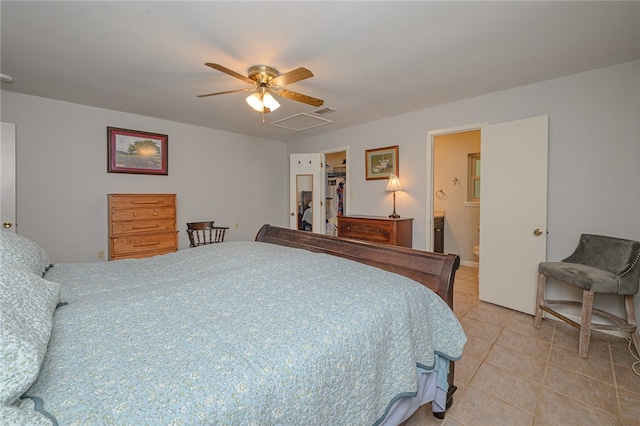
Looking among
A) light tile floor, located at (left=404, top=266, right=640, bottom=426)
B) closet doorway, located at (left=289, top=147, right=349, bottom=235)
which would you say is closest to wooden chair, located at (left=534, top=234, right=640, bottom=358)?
light tile floor, located at (left=404, top=266, right=640, bottom=426)

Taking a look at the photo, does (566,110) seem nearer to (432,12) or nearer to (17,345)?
(432,12)

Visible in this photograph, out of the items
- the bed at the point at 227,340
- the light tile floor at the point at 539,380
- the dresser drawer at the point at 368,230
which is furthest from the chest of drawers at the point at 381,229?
the bed at the point at 227,340

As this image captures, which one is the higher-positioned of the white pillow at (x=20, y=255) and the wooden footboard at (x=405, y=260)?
the white pillow at (x=20, y=255)

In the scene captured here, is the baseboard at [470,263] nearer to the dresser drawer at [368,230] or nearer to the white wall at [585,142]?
the white wall at [585,142]

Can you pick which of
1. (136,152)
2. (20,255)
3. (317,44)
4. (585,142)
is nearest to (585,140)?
(585,142)

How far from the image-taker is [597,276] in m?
2.18

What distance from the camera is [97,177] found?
3691 mm

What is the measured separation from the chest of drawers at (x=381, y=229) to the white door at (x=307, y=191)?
0.80 metres

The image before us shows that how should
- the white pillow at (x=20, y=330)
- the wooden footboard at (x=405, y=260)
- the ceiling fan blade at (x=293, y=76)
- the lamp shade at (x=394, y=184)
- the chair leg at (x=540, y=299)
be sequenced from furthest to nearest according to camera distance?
the lamp shade at (x=394, y=184) → the chair leg at (x=540, y=299) → the ceiling fan blade at (x=293, y=76) → the wooden footboard at (x=405, y=260) → the white pillow at (x=20, y=330)

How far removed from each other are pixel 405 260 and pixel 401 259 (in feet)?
0.09

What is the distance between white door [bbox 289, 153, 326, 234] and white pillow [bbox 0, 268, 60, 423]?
400 cm

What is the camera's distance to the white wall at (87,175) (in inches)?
128

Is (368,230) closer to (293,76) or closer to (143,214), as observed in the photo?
(293,76)

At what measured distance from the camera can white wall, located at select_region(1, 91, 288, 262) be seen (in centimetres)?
326
